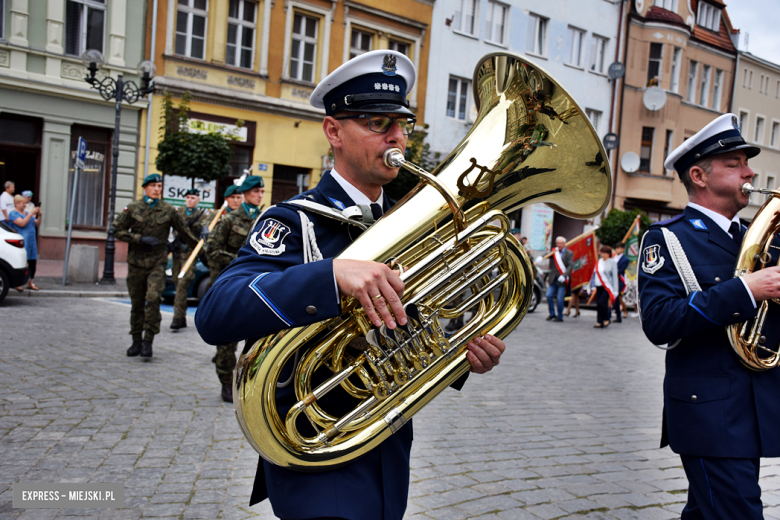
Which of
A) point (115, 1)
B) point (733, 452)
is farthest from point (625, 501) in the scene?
point (115, 1)

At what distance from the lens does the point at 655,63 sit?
1180 inches

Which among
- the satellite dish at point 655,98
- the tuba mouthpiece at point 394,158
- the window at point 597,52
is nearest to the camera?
the tuba mouthpiece at point 394,158

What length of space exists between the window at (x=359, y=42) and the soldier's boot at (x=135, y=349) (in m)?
16.3

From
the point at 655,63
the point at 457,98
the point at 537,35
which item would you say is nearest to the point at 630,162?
the point at 655,63

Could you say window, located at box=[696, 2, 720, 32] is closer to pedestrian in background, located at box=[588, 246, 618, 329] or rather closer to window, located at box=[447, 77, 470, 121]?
window, located at box=[447, 77, 470, 121]

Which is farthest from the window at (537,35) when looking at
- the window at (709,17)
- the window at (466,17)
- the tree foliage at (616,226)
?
the window at (709,17)

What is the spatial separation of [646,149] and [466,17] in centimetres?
1121

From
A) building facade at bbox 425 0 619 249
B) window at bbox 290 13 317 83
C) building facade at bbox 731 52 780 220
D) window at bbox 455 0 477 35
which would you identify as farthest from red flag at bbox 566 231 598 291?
building facade at bbox 731 52 780 220

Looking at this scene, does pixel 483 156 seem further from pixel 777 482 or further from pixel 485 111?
pixel 777 482

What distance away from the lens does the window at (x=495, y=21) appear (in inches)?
984

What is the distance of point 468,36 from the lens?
24328mm

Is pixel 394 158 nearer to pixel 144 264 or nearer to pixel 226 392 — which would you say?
pixel 226 392

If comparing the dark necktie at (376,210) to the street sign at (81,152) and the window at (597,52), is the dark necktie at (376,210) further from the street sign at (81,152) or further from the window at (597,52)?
the window at (597,52)

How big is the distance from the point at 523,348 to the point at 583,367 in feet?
4.59
